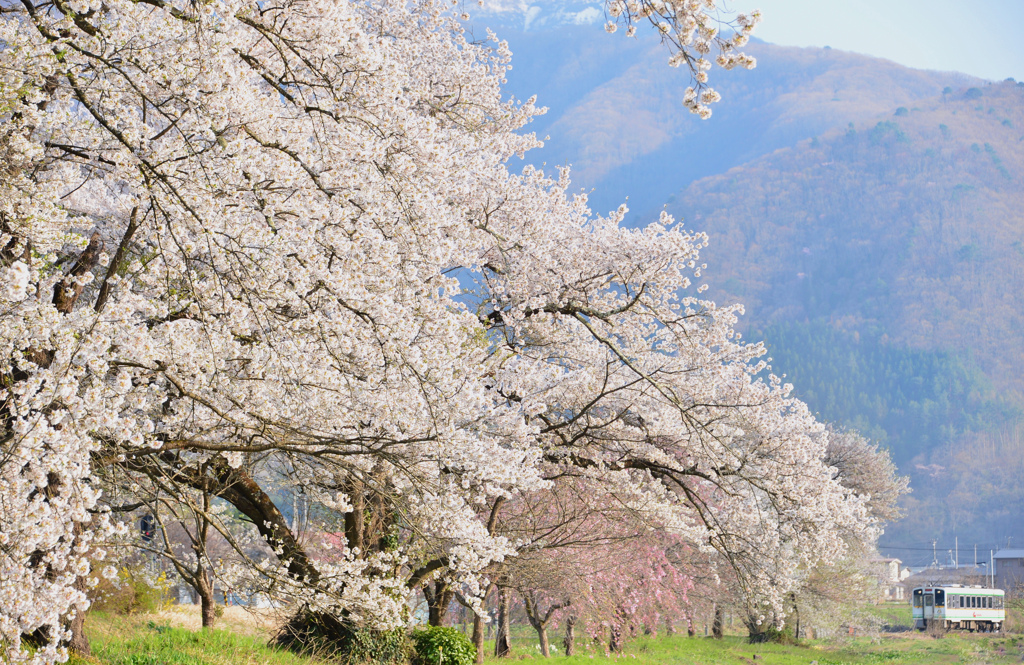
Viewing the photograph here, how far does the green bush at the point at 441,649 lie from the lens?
423 inches

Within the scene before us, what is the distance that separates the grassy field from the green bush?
203 centimetres

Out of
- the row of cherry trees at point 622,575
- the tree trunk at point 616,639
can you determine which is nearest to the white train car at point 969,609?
the row of cherry trees at point 622,575

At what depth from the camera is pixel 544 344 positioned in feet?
42.8

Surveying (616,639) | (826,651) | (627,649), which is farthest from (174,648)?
(826,651)

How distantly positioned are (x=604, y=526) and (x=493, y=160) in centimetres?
614

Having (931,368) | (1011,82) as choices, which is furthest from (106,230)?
(1011,82)

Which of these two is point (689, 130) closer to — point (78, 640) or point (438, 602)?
point (438, 602)

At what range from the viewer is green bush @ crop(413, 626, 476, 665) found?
10742mm

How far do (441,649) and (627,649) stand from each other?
13707 mm

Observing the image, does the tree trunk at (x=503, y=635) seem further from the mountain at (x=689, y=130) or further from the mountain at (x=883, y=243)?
the mountain at (x=689, y=130)

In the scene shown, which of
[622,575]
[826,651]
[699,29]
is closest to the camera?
[699,29]

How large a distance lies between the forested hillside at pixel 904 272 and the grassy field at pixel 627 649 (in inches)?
2887

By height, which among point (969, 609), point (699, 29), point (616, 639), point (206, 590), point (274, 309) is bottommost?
point (616, 639)

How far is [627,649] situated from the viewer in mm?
22938
